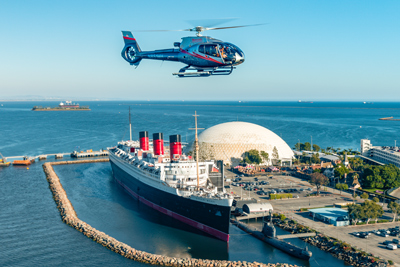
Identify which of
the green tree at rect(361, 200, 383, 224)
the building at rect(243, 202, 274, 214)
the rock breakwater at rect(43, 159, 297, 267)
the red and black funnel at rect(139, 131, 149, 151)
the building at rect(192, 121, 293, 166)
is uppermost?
the red and black funnel at rect(139, 131, 149, 151)

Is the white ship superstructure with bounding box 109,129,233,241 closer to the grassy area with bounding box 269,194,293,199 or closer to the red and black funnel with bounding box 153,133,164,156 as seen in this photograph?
the red and black funnel with bounding box 153,133,164,156

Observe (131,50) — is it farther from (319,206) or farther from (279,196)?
(319,206)

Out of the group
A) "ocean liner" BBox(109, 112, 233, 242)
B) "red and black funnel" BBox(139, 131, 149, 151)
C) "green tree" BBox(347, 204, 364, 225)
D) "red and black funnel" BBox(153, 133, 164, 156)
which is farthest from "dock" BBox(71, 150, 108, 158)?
"green tree" BBox(347, 204, 364, 225)

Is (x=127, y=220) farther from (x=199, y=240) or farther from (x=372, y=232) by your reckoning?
(x=372, y=232)

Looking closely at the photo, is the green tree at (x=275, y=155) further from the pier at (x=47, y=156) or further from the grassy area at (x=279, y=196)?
the pier at (x=47, y=156)

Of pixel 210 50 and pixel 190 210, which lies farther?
pixel 190 210

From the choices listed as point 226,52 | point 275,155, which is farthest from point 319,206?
point 275,155

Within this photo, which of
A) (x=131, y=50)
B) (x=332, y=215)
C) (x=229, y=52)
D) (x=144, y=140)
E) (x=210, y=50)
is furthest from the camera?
(x=144, y=140)

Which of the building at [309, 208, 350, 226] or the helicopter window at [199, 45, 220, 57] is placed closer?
the helicopter window at [199, 45, 220, 57]

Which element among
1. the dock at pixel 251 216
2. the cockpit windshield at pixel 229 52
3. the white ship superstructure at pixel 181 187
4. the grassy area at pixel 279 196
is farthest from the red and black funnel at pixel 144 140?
the cockpit windshield at pixel 229 52
